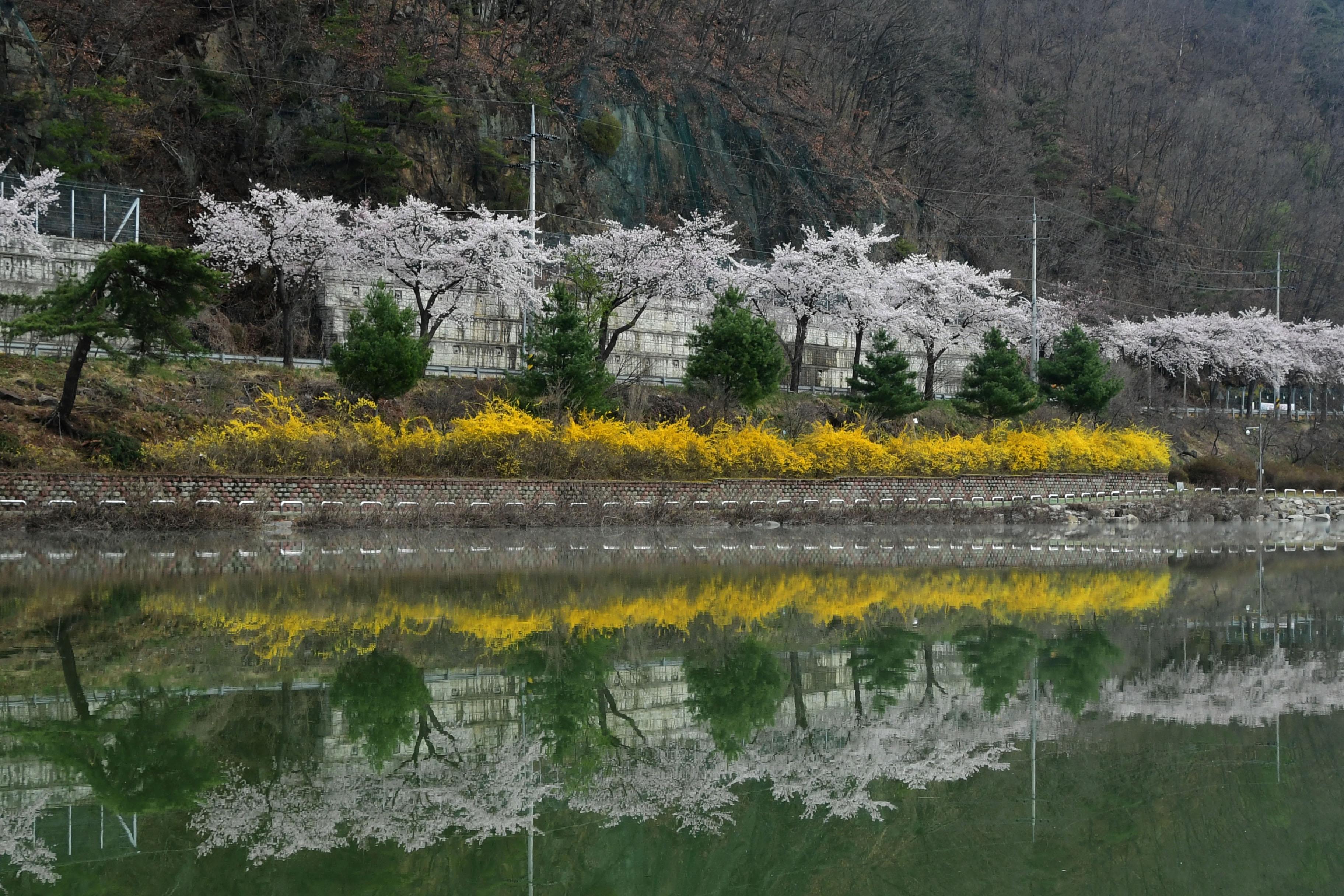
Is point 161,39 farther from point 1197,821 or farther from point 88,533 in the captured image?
point 1197,821

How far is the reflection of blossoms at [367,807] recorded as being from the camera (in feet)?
21.3

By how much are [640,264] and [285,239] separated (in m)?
11.2

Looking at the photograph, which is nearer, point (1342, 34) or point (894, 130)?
point (894, 130)

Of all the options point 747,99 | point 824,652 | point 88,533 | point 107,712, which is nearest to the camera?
point 107,712

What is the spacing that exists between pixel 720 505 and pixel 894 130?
48.4 m

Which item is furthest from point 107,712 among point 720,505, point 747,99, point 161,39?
point 747,99

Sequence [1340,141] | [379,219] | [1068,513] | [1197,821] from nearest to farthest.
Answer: [1197,821] → [379,219] → [1068,513] → [1340,141]

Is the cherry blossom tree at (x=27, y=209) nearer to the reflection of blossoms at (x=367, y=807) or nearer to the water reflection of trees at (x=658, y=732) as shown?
the water reflection of trees at (x=658, y=732)

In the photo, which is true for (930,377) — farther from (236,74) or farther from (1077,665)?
(1077,665)

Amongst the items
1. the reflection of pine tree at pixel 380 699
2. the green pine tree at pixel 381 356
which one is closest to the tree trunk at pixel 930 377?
the green pine tree at pixel 381 356

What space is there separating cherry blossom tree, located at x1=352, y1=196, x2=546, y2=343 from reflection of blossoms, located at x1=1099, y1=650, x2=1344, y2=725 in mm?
26395

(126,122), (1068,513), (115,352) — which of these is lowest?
(1068,513)

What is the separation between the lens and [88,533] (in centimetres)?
2342

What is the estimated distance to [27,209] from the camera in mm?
31266
